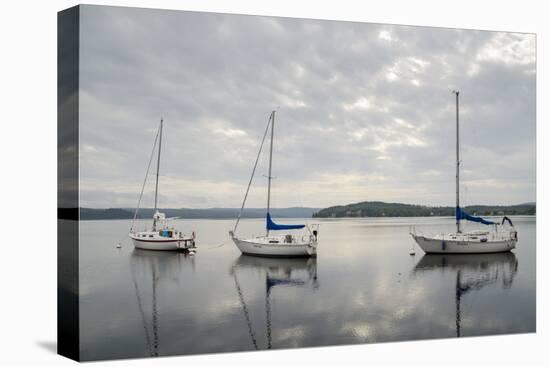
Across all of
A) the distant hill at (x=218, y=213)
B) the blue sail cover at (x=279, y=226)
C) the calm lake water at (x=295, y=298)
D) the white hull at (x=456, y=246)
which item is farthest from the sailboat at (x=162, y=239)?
the white hull at (x=456, y=246)

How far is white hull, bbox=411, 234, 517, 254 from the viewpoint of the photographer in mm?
15580

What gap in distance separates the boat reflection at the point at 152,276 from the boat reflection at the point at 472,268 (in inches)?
198

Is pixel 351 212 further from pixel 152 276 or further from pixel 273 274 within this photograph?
pixel 152 276

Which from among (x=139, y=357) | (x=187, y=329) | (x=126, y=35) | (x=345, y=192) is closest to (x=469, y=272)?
(x=345, y=192)

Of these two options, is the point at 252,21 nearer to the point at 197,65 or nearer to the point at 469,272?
the point at 197,65

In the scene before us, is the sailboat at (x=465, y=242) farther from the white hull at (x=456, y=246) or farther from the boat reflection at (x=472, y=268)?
the boat reflection at (x=472, y=268)

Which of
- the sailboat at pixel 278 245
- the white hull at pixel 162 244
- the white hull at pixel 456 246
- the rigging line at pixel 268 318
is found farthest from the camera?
the white hull at pixel 162 244

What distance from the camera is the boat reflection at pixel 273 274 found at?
29.8ft

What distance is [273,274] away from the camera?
1345 cm

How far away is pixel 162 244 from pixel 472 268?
29.8 ft

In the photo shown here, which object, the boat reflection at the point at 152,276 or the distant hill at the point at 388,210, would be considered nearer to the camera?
the boat reflection at the point at 152,276

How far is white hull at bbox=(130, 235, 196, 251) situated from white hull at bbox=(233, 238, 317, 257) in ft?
4.90

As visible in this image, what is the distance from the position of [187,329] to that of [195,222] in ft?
11.9

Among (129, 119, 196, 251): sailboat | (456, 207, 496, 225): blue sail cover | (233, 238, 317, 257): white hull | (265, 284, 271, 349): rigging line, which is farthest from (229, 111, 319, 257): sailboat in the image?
(265, 284, 271, 349): rigging line
